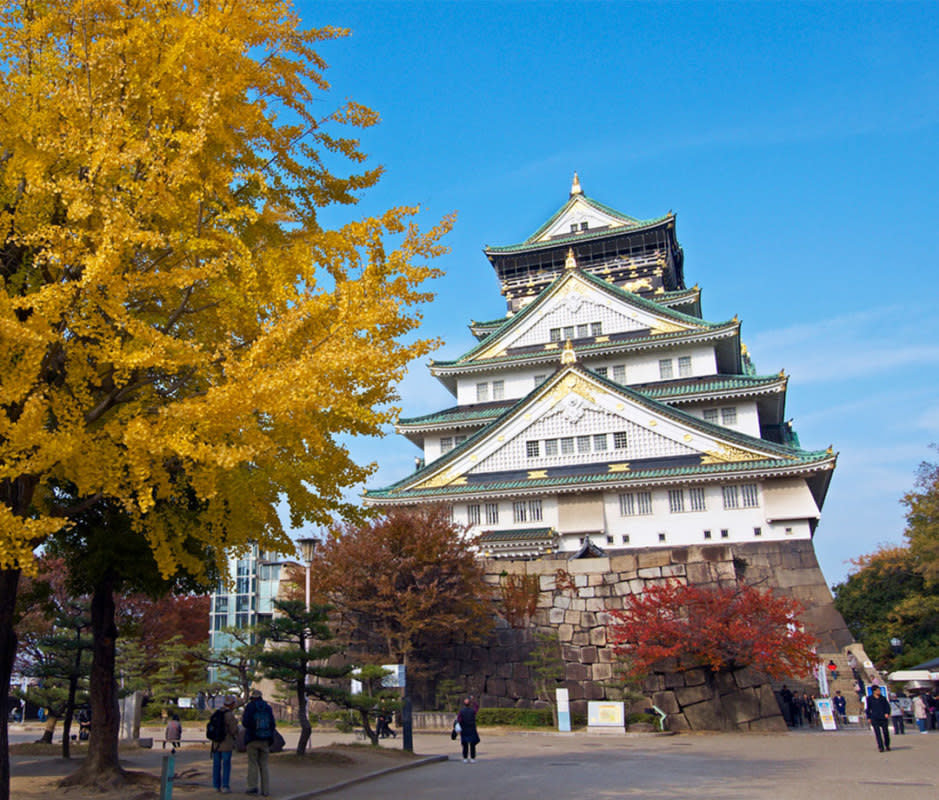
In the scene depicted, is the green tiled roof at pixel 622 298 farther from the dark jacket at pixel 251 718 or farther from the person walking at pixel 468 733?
the dark jacket at pixel 251 718

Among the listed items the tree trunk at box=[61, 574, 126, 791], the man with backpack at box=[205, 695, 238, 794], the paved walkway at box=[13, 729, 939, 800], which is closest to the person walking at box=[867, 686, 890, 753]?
the paved walkway at box=[13, 729, 939, 800]

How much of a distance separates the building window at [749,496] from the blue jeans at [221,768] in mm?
27611

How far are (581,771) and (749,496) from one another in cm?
2299

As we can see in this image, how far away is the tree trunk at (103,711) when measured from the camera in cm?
1039

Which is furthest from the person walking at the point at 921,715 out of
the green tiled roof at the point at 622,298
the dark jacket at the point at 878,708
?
the green tiled roof at the point at 622,298

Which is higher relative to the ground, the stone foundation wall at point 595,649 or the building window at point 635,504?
the building window at point 635,504

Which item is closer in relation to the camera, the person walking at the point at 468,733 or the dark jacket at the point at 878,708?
the person walking at the point at 468,733

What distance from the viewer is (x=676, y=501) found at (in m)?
35.0

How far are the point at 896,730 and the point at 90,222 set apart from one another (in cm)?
2443

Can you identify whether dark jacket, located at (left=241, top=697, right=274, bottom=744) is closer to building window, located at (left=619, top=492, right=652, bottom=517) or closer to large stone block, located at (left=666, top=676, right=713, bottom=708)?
large stone block, located at (left=666, top=676, right=713, bottom=708)

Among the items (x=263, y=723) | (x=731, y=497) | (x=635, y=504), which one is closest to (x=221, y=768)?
(x=263, y=723)

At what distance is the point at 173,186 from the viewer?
24.7ft

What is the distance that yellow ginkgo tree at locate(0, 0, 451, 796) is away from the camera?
273 inches

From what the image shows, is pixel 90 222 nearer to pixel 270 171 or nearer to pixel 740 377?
pixel 270 171
